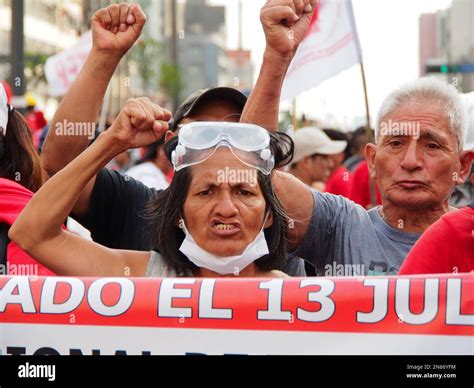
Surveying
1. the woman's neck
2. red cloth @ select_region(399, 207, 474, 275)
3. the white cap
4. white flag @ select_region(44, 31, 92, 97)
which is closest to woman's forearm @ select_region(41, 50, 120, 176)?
the woman's neck

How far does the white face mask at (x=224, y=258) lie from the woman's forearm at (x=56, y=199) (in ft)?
1.20

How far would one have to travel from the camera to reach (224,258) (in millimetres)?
3531

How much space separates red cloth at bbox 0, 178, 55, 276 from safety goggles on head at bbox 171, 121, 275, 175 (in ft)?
1.99

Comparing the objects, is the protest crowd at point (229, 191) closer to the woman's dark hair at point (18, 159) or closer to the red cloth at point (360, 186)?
the woman's dark hair at point (18, 159)

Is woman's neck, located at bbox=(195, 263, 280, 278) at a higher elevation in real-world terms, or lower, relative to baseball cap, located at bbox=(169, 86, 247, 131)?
lower

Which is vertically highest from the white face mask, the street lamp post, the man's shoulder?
the street lamp post

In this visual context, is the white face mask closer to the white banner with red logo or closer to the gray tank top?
the gray tank top

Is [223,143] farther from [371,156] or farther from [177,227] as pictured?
[371,156]

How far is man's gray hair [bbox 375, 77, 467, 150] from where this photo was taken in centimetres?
397

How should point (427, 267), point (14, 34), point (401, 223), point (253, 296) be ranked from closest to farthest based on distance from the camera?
point (253, 296)
point (427, 267)
point (401, 223)
point (14, 34)
